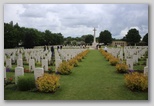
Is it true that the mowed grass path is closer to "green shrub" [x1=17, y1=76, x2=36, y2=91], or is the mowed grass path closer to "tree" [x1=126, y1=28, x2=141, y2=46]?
"green shrub" [x1=17, y1=76, x2=36, y2=91]

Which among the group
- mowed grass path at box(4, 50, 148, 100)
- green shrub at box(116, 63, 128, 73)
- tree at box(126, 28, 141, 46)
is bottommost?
mowed grass path at box(4, 50, 148, 100)

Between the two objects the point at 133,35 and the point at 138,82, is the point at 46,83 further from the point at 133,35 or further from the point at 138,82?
the point at 133,35

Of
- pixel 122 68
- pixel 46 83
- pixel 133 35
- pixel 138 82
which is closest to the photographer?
pixel 46 83

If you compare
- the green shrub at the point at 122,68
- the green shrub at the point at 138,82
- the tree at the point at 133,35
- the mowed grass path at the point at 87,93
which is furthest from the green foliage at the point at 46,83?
the green shrub at the point at 122,68

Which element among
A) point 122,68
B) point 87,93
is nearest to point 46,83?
point 87,93

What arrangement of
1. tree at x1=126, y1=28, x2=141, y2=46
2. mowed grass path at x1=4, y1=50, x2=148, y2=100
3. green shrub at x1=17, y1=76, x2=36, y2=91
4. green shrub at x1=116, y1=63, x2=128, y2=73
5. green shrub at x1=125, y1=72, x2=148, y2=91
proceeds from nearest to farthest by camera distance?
mowed grass path at x1=4, y1=50, x2=148, y2=100, green shrub at x1=125, y1=72, x2=148, y2=91, green shrub at x1=17, y1=76, x2=36, y2=91, tree at x1=126, y1=28, x2=141, y2=46, green shrub at x1=116, y1=63, x2=128, y2=73

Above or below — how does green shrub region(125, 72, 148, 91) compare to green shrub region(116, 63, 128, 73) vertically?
below

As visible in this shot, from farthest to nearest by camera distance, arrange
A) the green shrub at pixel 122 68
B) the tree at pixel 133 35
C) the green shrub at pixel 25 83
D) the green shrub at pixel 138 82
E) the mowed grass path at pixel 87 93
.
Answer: the green shrub at pixel 122 68 → the tree at pixel 133 35 → the green shrub at pixel 25 83 → the green shrub at pixel 138 82 → the mowed grass path at pixel 87 93

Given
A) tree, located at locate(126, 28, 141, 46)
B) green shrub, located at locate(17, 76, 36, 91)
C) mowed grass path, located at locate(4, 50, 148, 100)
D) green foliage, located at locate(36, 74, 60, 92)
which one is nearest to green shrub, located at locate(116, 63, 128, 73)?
tree, located at locate(126, 28, 141, 46)

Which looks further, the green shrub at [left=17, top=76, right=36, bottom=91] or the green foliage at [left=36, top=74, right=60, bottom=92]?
the green shrub at [left=17, top=76, right=36, bottom=91]

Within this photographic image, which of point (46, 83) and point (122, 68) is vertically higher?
point (122, 68)

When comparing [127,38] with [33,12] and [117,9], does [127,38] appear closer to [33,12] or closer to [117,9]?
[117,9]

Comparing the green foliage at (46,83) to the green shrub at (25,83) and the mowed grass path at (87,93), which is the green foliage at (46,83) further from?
the green shrub at (25,83)

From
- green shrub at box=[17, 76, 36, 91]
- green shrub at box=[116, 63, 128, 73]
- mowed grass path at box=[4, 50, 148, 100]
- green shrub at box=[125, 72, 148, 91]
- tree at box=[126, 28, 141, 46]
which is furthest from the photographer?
green shrub at box=[116, 63, 128, 73]
